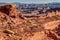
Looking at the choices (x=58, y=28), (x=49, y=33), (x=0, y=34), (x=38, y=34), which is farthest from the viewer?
(x=58, y=28)

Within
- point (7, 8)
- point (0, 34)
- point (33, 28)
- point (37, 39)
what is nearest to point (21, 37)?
point (0, 34)

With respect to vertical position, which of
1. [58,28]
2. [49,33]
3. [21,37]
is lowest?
[58,28]

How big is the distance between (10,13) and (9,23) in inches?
220

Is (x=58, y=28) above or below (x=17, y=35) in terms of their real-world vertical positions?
below

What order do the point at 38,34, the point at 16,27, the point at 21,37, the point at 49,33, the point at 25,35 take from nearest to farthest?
the point at 21,37 → the point at 25,35 → the point at 16,27 → the point at 38,34 → the point at 49,33

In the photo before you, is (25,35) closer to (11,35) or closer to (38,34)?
(11,35)

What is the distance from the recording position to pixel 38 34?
17.1 meters

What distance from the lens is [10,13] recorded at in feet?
71.5

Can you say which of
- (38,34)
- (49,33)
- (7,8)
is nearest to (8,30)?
(38,34)

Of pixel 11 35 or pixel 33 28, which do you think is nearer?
pixel 11 35

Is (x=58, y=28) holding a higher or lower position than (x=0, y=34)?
lower

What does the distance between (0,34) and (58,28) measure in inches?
713

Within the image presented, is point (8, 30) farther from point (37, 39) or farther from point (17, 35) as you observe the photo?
point (37, 39)

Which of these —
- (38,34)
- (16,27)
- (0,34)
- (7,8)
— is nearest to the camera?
(0,34)
